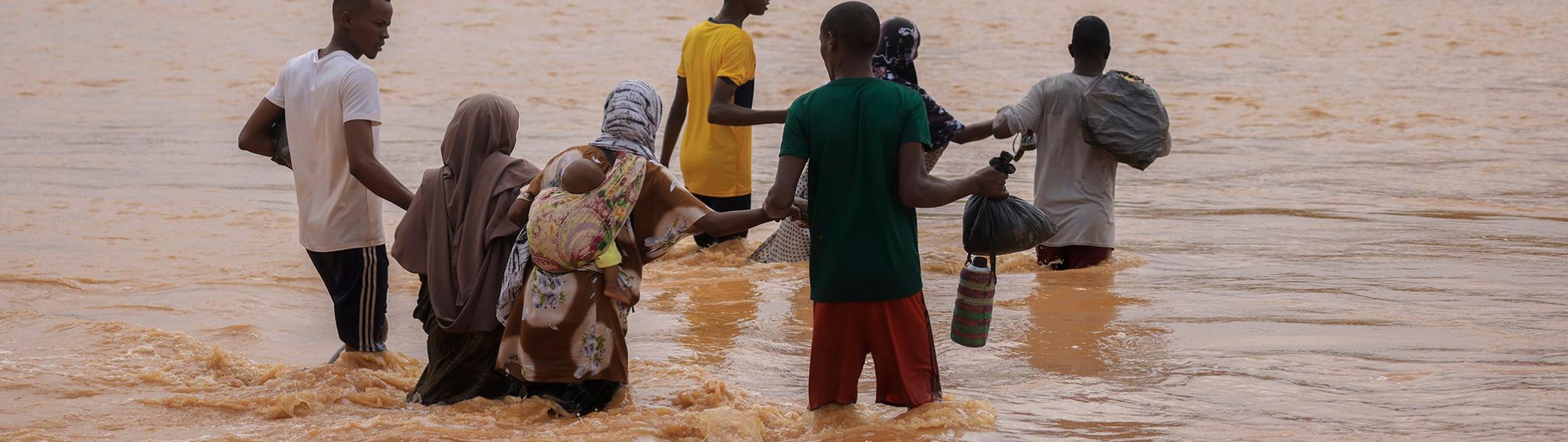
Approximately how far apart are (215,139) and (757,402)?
11.6 meters

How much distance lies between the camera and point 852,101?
424cm

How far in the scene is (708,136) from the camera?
732cm

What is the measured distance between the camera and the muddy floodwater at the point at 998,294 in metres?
4.83

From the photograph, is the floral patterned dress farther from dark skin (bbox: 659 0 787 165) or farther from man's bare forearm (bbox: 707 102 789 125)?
man's bare forearm (bbox: 707 102 789 125)

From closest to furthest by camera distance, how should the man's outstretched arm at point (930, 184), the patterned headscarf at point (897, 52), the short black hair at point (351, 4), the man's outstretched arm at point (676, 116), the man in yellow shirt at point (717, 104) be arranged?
the man's outstretched arm at point (930, 184)
the short black hair at point (351, 4)
the patterned headscarf at point (897, 52)
the man in yellow shirt at point (717, 104)
the man's outstretched arm at point (676, 116)

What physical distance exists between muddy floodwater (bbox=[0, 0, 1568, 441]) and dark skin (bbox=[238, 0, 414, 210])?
79 cm

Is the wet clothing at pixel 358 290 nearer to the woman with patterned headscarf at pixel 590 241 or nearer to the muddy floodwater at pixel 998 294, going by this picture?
the muddy floodwater at pixel 998 294

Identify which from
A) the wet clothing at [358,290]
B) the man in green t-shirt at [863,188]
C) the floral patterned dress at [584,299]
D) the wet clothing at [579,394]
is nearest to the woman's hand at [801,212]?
the man in green t-shirt at [863,188]

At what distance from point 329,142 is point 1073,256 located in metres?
3.67

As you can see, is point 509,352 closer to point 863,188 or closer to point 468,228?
point 468,228

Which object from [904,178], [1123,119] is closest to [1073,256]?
[1123,119]

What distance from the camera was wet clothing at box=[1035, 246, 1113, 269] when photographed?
23.1ft

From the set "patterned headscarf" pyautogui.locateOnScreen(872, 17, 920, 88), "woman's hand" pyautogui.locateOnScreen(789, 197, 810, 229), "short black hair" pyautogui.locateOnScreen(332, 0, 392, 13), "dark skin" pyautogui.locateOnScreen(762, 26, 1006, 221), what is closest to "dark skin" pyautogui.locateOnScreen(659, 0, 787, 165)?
"patterned headscarf" pyautogui.locateOnScreen(872, 17, 920, 88)

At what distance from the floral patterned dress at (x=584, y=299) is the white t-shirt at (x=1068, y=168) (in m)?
2.48
